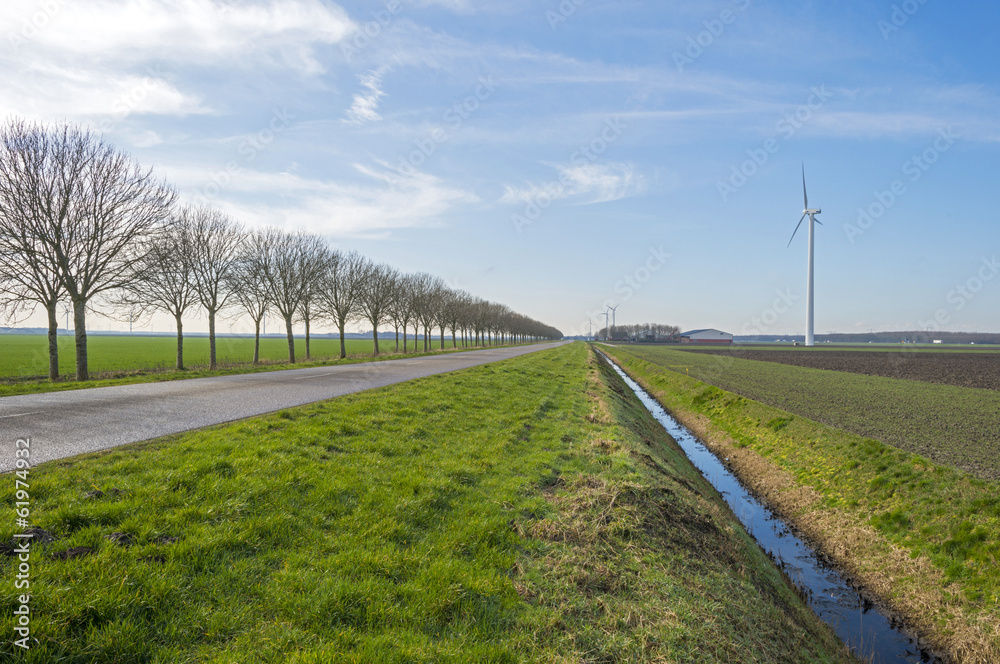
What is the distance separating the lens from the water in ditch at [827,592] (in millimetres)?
7191

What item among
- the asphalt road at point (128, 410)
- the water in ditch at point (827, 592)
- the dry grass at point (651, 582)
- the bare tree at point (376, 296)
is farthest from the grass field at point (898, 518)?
the bare tree at point (376, 296)

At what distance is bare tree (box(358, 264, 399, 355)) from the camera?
52031 millimetres

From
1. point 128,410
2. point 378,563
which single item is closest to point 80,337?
point 128,410

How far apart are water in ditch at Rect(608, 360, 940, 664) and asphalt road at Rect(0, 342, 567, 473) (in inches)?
503

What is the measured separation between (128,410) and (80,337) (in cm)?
1494

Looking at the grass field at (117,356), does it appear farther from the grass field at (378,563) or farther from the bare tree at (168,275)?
the grass field at (378,563)

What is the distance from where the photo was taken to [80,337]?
2189 cm

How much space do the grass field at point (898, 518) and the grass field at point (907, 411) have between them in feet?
3.97

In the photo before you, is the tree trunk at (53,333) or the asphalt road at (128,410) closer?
the asphalt road at (128,410)

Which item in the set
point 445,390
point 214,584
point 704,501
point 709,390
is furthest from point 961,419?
point 214,584

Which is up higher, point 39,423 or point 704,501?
point 39,423

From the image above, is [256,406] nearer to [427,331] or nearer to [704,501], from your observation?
[704,501]

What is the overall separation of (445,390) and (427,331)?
171ft

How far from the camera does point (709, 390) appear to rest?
2609 centimetres
